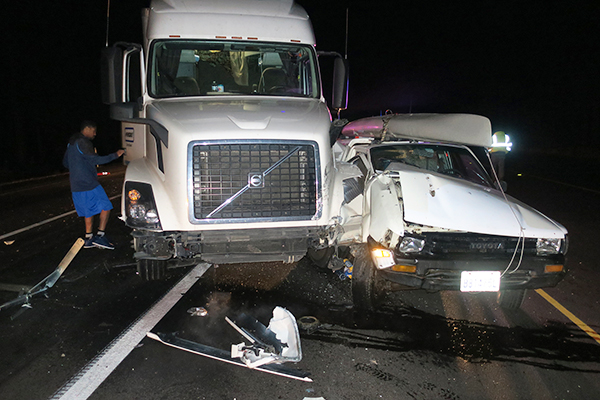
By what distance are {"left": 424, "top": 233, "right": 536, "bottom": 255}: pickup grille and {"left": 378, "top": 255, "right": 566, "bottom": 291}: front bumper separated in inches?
5.1

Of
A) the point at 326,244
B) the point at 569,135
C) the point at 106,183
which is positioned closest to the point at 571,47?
the point at 569,135

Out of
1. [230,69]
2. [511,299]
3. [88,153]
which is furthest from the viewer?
[88,153]

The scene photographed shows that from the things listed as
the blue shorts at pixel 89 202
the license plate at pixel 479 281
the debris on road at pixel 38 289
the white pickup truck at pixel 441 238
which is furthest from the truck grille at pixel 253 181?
the blue shorts at pixel 89 202

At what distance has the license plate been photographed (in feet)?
13.1

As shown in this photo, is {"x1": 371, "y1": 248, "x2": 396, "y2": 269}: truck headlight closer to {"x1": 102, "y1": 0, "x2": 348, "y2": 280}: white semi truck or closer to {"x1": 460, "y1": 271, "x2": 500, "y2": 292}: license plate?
{"x1": 102, "y1": 0, "x2": 348, "y2": 280}: white semi truck

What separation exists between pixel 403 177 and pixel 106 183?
12934mm

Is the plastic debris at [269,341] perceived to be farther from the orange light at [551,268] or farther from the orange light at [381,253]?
the orange light at [551,268]

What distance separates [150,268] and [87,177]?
94.0 inches

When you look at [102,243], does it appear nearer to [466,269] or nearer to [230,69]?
[230,69]

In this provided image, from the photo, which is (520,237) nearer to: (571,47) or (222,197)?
(222,197)

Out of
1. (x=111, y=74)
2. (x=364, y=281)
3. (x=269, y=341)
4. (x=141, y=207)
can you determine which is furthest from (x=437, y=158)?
(x=111, y=74)

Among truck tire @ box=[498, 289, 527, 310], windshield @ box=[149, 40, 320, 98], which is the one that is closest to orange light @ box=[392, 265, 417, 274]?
truck tire @ box=[498, 289, 527, 310]

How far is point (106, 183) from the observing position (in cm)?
1459

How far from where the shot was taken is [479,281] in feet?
13.2
